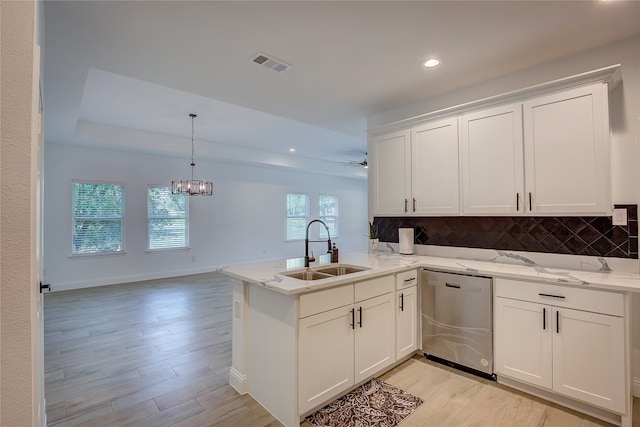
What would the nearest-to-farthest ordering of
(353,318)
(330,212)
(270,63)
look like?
Result: (353,318) → (270,63) → (330,212)

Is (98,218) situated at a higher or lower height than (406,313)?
higher

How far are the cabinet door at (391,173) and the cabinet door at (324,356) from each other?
164 cm

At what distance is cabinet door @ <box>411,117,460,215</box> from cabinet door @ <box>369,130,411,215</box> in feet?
0.28

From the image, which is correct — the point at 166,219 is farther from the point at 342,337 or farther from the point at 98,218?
the point at 342,337

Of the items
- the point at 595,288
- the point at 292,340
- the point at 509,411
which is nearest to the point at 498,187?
Result: the point at 595,288

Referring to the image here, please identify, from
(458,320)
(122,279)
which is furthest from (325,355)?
(122,279)

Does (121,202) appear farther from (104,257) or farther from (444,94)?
(444,94)

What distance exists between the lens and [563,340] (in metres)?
2.14

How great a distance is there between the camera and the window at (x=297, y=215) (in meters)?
8.88

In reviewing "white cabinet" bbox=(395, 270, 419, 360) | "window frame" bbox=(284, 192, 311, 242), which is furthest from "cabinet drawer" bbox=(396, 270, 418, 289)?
"window frame" bbox=(284, 192, 311, 242)

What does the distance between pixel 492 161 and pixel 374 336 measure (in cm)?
189

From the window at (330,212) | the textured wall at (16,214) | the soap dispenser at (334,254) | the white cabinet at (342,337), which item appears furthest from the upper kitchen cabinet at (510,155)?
the window at (330,212)

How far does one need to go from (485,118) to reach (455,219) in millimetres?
1100

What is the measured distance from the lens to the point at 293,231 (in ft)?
29.5
